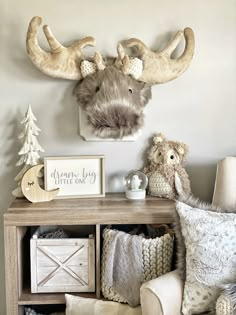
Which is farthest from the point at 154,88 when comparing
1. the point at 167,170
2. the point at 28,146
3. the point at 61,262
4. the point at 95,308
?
the point at 95,308

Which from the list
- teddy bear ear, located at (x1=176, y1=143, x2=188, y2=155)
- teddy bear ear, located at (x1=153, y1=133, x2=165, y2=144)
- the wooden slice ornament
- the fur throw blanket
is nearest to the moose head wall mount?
teddy bear ear, located at (x1=153, y1=133, x2=165, y2=144)

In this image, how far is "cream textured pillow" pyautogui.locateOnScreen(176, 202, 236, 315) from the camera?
1.85 meters

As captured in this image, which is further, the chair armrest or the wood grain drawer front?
the wood grain drawer front

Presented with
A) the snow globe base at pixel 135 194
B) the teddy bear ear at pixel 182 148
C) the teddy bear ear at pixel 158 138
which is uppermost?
the teddy bear ear at pixel 158 138

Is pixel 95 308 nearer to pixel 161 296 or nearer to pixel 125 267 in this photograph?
pixel 125 267

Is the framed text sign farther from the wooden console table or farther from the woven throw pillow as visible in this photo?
the woven throw pillow

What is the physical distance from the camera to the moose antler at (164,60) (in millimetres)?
2256

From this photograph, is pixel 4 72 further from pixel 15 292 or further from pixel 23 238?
pixel 15 292

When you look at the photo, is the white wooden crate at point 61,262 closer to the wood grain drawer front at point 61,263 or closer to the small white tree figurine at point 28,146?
the wood grain drawer front at point 61,263

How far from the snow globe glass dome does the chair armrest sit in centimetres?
50

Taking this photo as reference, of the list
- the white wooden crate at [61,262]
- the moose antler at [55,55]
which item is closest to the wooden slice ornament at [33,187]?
the white wooden crate at [61,262]

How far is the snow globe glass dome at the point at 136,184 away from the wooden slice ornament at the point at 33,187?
398 millimetres

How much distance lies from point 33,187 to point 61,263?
391 mm

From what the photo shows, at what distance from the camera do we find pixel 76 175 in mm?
2271
